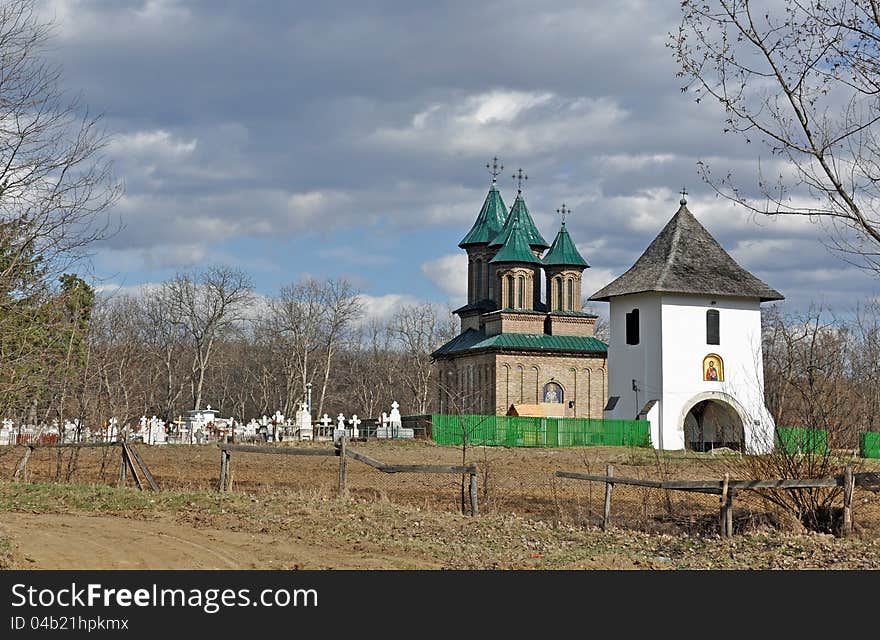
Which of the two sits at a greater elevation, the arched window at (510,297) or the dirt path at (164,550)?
the arched window at (510,297)

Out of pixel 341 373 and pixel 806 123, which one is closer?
pixel 806 123

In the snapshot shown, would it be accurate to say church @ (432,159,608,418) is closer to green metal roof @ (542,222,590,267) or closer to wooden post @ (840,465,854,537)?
green metal roof @ (542,222,590,267)

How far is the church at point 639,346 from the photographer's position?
50.4 metres

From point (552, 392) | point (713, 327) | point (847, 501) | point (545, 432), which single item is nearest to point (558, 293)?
point (552, 392)

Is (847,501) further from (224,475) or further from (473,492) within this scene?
(224,475)

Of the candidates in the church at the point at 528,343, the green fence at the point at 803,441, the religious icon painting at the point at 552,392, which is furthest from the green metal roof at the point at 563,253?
the green fence at the point at 803,441

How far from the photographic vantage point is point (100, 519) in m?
17.8

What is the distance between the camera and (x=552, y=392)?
63688mm

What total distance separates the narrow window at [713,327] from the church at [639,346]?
5cm

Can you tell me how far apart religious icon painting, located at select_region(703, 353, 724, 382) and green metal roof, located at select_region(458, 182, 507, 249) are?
2571cm

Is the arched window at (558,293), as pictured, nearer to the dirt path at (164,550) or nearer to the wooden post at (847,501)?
the wooden post at (847,501)
